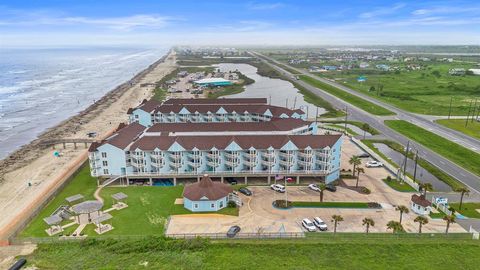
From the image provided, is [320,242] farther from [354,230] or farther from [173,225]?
[173,225]

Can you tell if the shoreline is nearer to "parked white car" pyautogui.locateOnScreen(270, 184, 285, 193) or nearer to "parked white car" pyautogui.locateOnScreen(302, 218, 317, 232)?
"parked white car" pyautogui.locateOnScreen(270, 184, 285, 193)

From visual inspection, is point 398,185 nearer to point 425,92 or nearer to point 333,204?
point 333,204

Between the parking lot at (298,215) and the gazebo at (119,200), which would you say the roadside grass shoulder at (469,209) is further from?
the gazebo at (119,200)

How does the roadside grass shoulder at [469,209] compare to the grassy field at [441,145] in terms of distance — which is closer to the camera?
the roadside grass shoulder at [469,209]

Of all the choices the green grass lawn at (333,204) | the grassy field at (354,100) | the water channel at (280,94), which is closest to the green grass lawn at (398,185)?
the green grass lawn at (333,204)

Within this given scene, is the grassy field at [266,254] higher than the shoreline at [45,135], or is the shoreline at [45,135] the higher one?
the grassy field at [266,254]

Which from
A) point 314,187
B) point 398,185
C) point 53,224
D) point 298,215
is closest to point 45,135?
point 53,224

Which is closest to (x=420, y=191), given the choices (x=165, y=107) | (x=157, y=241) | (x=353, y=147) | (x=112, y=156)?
(x=353, y=147)
